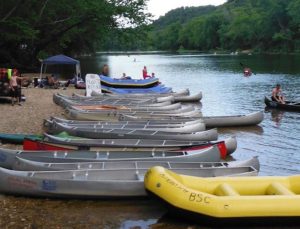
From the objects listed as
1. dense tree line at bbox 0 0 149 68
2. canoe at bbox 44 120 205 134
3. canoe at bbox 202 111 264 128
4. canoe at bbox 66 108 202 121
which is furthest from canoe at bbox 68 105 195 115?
dense tree line at bbox 0 0 149 68

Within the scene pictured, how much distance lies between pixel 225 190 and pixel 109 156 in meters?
3.96

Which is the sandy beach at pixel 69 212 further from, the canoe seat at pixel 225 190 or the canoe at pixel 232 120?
the canoe at pixel 232 120

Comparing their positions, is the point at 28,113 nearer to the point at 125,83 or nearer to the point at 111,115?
the point at 111,115

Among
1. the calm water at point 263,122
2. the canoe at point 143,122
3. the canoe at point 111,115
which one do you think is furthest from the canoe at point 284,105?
the canoe at point 143,122

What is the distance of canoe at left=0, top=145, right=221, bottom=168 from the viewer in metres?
11.5

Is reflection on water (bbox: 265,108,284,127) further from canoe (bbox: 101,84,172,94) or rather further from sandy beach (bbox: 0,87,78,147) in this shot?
sandy beach (bbox: 0,87,78,147)

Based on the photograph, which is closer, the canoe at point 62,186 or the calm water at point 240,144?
the calm water at point 240,144

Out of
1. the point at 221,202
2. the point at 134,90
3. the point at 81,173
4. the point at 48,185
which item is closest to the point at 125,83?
the point at 134,90

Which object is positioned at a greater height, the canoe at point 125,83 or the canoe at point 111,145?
the canoe at point 125,83

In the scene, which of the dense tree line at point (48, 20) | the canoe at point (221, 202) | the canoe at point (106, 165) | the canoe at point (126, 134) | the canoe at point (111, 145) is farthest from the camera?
the dense tree line at point (48, 20)

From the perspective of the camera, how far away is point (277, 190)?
941cm

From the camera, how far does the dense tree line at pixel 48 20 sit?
36.4m

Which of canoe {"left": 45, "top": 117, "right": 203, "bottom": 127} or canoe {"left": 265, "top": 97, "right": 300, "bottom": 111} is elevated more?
canoe {"left": 45, "top": 117, "right": 203, "bottom": 127}

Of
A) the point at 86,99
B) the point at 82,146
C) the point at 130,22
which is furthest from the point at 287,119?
the point at 130,22
